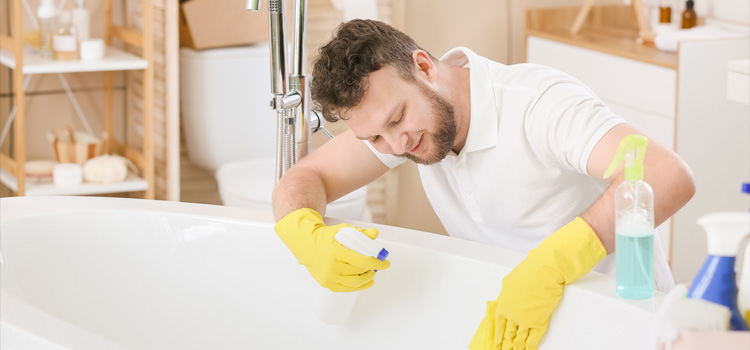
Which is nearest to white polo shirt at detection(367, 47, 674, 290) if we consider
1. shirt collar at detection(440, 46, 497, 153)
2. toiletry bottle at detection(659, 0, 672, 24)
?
shirt collar at detection(440, 46, 497, 153)

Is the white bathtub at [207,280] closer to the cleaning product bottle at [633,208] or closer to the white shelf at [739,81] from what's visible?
the cleaning product bottle at [633,208]

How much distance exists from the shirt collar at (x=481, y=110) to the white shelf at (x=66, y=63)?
1631mm

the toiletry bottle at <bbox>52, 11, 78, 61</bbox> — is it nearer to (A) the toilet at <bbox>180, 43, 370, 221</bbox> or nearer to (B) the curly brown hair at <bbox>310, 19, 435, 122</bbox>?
(A) the toilet at <bbox>180, 43, 370, 221</bbox>

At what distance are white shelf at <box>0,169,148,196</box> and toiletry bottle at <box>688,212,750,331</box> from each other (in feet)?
7.74

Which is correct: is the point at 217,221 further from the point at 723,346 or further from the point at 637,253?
the point at 723,346

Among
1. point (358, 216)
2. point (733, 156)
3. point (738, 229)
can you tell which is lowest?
point (358, 216)

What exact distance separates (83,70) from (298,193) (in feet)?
4.91

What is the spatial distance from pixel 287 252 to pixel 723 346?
98 cm

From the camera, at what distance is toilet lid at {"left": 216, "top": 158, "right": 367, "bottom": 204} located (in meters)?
2.67

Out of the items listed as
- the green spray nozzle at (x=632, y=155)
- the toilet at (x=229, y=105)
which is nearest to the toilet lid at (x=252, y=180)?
the toilet at (x=229, y=105)

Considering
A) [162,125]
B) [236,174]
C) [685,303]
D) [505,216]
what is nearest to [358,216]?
[236,174]

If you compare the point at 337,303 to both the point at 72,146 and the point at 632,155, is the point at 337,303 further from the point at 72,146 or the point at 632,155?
the point at 72,146

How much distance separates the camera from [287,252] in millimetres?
1720

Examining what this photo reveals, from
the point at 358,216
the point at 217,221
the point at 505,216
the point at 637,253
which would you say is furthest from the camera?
the point at 358,216
